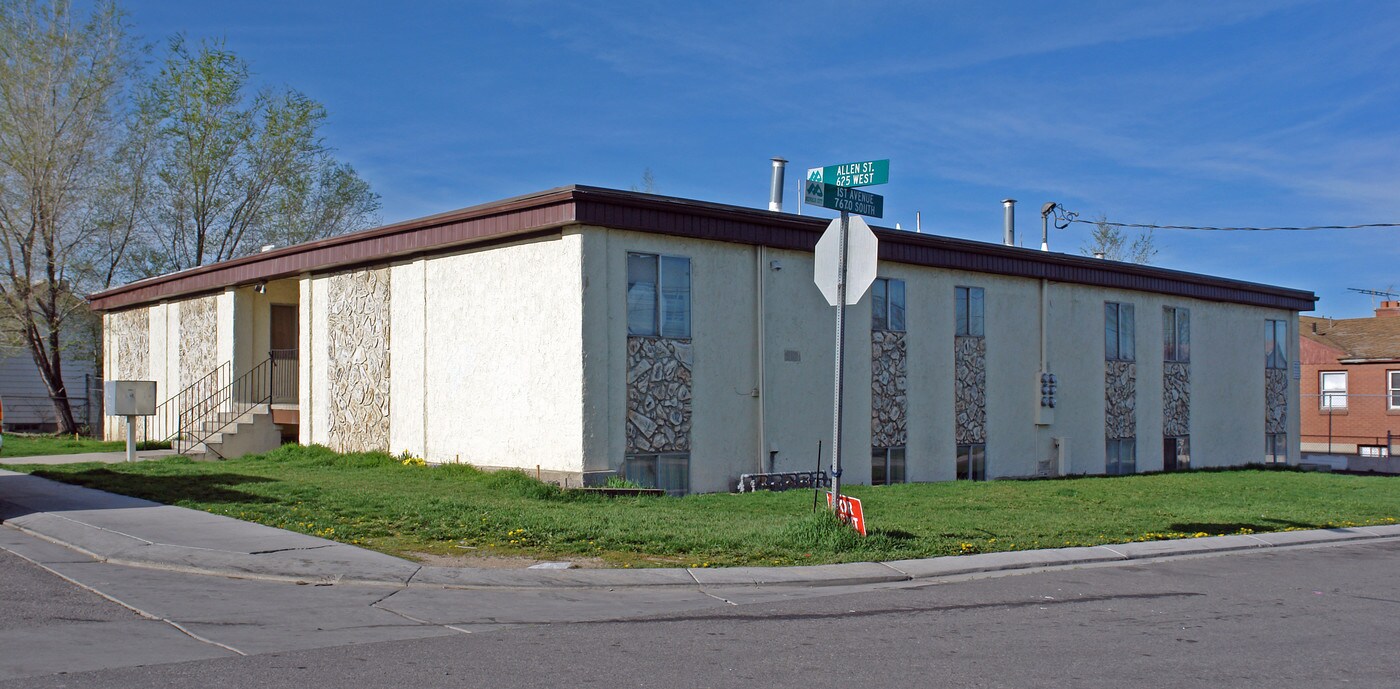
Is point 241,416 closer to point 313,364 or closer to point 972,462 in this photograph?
point 313,364

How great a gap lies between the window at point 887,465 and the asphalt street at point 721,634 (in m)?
9.77

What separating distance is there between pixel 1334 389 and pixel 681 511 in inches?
1559

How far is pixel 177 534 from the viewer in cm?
1166

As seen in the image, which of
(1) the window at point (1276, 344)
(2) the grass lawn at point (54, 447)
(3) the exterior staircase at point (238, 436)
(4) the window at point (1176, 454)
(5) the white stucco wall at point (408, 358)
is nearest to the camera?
(5) the white stucco wall at point (408, 358)

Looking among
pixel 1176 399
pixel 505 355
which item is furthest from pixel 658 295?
pixel 1176 399

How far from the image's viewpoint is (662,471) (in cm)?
1769

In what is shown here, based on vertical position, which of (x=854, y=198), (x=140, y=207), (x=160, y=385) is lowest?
(x=160, y=385)

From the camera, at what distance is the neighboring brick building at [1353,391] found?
4309 cm

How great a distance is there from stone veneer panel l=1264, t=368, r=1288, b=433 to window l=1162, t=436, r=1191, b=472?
3628mm

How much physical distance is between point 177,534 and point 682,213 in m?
8.57

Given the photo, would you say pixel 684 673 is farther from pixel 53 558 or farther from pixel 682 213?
pixel 682 213

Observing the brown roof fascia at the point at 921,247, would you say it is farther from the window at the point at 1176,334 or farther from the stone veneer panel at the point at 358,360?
the stone veneer panel at the point at 358,360

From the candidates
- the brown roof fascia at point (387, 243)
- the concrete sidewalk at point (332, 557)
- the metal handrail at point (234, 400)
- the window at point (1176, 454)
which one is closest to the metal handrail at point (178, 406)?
the metal handrail at point (234, 400)

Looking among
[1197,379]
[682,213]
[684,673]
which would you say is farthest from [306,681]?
[1197,379]
